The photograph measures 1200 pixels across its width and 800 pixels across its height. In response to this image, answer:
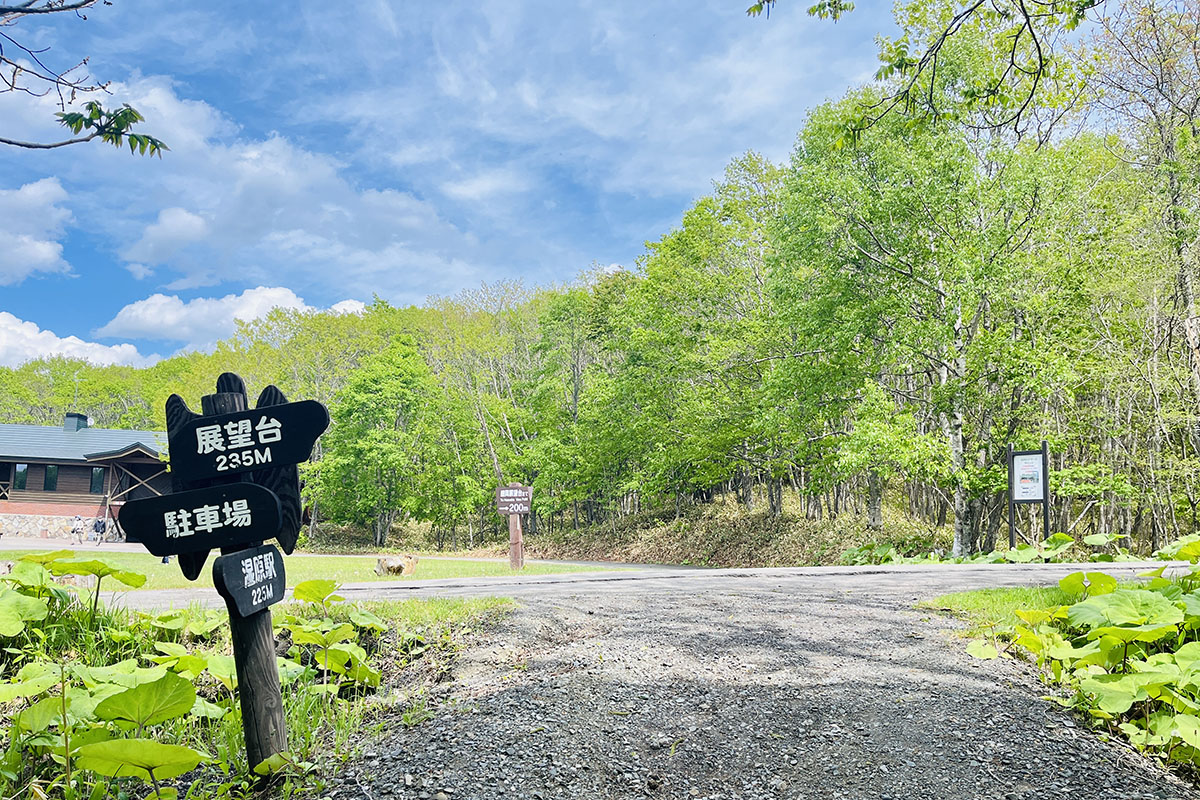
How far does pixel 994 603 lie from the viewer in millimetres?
5438

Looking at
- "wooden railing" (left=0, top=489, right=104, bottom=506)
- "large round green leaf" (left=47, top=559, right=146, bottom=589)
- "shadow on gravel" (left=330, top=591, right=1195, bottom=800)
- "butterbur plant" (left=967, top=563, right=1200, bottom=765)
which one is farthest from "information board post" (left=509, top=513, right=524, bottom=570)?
"wooden railing" (left=0, top=489, right=104, bottom=506)

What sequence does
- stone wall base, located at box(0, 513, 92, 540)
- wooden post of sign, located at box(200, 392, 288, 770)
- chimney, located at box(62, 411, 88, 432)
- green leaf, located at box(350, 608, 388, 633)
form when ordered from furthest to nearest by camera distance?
chimney, located at box(62, 411, 88, 432) → stone wall base, located at box(0, 513, 92, 540) → green leaf, located at box(350, 608, 388, 633) → wooden post of sign, located at box(200, 392, 288, 770)

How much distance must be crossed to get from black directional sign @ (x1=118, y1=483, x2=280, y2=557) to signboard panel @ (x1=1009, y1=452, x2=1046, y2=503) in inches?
505

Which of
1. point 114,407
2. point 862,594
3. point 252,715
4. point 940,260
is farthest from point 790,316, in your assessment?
point 114,407

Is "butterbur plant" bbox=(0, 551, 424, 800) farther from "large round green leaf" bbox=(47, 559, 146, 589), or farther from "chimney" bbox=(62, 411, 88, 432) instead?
"chimney" bbox=(62, 411, 88, 432)

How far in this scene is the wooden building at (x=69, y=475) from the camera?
3234cm

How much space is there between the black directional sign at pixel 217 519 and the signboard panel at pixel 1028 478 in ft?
42.1

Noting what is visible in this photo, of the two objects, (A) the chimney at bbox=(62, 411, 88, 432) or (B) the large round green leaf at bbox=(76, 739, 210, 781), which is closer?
(B) the large round green leaf at bbox=(76, 739, 210, 781)

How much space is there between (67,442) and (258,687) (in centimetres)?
3821

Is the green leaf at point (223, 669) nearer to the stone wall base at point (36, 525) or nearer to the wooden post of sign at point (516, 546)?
the wooden post of sign at point (516, 546)

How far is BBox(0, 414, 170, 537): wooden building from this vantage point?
3234 centimetres

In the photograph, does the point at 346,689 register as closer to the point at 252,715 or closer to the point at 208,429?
the point at 252,715

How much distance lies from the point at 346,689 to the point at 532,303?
2701cm

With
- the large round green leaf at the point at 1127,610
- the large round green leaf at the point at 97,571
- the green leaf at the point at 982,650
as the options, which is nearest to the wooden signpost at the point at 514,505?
the large round green leaf at the point at 97,571
